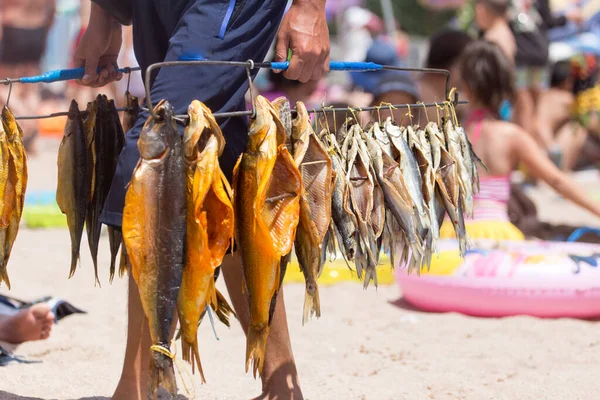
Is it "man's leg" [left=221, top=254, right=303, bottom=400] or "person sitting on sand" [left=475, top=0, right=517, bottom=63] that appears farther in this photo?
"person sitting on sand" [left=475, top=0, right=517, bottom=63]

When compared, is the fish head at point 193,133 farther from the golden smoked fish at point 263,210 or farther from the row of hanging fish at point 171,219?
the golden smoked fish at point 263,210

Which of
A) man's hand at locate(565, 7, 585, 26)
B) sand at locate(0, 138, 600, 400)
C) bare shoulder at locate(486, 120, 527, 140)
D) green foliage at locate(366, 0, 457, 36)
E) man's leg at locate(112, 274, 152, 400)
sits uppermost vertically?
green foliage at locate(366, 0, 457, 36)

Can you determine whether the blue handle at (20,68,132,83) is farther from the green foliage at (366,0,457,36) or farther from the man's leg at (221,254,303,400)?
the green foliage at (366,0,457,36)

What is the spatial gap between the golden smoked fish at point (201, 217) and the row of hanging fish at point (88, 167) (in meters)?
0.63

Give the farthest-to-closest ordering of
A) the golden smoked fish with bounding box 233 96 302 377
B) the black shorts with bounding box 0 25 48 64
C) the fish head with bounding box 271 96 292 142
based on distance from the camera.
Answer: the black shorts with bounding box 0 25 48 64 < the fish head with bounding box 271 96 292 142 < the golden smoked fish with bounding box 233 96 302 377

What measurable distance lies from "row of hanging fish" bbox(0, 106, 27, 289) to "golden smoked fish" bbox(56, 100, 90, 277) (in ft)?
0.68

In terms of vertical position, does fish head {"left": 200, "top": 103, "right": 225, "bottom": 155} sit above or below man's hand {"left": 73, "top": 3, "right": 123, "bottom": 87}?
below

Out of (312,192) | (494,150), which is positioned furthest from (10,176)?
(494,150)

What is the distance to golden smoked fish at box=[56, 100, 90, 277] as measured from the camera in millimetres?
2848

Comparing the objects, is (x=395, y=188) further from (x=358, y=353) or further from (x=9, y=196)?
(x=358, y=353)

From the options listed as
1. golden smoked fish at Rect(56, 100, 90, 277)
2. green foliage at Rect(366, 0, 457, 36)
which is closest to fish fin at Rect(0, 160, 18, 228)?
golden smoked fish at Rect(56, 100, 90, 277)

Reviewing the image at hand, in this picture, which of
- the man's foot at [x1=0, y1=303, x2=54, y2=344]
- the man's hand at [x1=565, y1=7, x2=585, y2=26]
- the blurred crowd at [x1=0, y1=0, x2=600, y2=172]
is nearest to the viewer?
the man's foot at [x1=0, y1=303, x2=54, y2=344]

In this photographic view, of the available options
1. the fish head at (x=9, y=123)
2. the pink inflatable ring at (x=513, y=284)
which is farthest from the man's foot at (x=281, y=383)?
the pink inflatable ring at (x=513, y=284)

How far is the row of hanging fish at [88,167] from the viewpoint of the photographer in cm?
285
